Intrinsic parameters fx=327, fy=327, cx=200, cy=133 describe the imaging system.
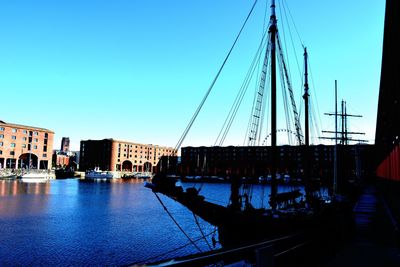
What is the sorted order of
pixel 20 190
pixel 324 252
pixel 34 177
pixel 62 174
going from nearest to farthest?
pixel 324 252 < pixel 20 190 < pixel 34 177 < pixel 62 174

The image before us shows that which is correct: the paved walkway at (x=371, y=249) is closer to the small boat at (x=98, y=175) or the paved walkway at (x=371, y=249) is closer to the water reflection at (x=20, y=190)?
the water reflection at (x=20, y=190)

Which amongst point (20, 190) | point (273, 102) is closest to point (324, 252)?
point (273, 102)

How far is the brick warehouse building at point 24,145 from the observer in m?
133

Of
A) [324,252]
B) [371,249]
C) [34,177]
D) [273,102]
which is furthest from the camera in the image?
[34,177]

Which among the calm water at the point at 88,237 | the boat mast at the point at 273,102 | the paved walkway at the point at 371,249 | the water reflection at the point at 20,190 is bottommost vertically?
the water reflection at the point at 20,190

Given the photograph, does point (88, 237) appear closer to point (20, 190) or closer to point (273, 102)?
point (273, 102)

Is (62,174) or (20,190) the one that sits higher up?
(20,190)

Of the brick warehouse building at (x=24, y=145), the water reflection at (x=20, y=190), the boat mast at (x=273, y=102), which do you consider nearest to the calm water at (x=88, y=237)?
the boat mast at (x=273, y=102)

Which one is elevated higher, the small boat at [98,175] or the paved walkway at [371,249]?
the paved walkway at [371,249]

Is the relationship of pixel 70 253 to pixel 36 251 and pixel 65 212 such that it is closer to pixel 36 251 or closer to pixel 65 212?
pixel 36 251

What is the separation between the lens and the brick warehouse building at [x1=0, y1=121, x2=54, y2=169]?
133 metres

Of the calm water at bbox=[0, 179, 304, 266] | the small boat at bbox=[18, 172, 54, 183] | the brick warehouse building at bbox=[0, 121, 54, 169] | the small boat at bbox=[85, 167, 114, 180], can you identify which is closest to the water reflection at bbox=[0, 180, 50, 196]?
the small boat at bbox=[18, 172, 54, 183]

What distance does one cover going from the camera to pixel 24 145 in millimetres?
140125

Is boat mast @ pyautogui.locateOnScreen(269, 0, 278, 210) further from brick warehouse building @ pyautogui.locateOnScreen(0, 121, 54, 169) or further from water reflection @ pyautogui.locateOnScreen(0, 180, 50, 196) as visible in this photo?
brick warehouse building @ pyautogui.locateOnScreen(0, 121, 54, 169)
